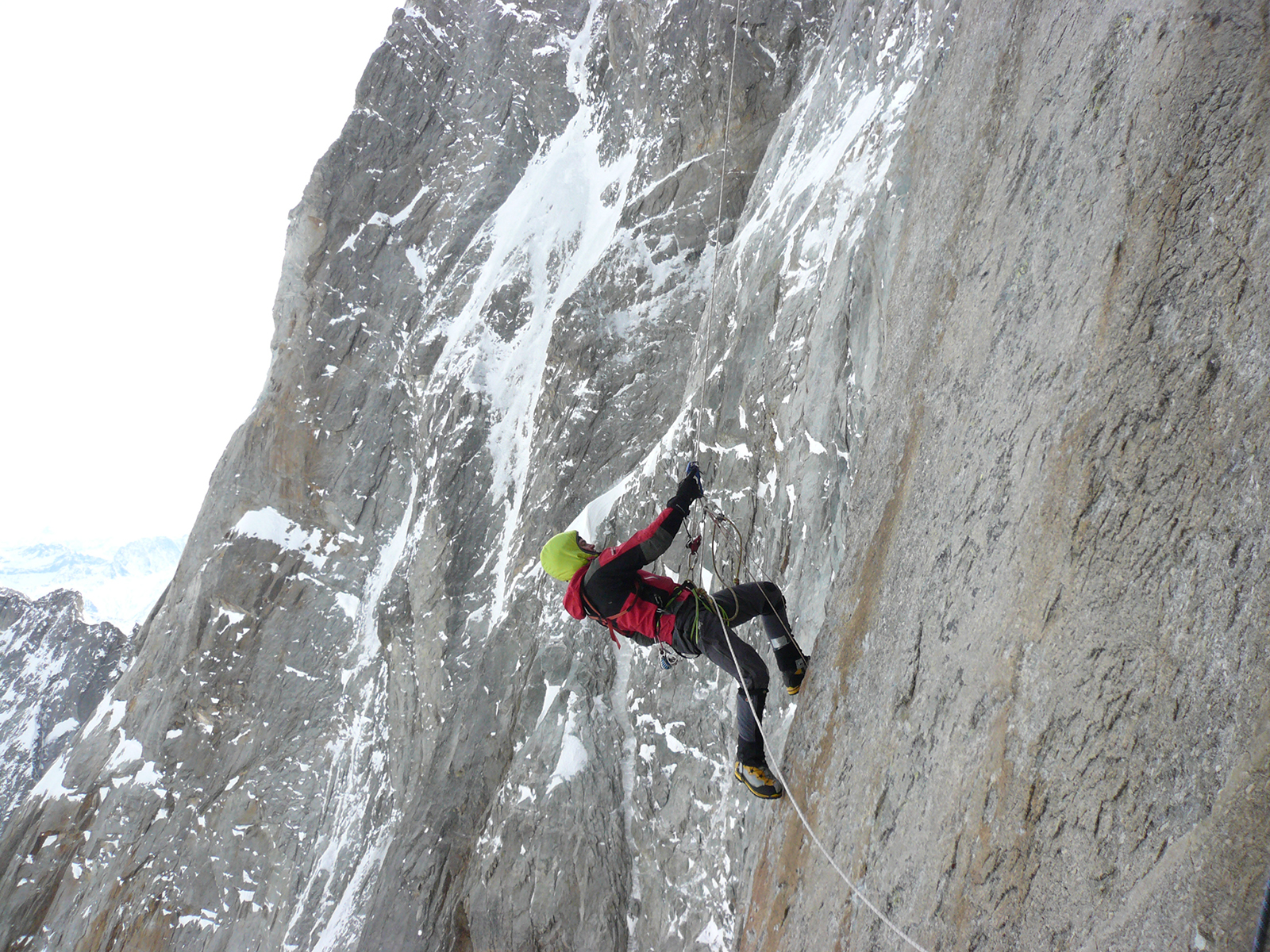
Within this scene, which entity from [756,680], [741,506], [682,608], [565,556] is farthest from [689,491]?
[741,506]

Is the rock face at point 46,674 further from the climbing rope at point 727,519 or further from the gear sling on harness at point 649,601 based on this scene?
the gear sling on harness at point 649,601

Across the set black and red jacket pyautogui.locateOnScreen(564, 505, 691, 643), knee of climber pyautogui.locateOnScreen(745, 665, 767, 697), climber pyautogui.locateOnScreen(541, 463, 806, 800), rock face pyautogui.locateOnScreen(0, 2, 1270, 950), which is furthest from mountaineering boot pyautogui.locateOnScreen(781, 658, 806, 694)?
black and red jacket pyautogui.locateOnScreen(564, 505, 691, 643)

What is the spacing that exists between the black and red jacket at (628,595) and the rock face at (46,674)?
4337 cm

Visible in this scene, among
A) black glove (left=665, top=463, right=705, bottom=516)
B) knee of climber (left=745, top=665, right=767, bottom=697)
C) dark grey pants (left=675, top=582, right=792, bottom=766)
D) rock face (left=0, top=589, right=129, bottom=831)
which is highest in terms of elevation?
black glove (left=665, top=463, right=705, bottom=516)

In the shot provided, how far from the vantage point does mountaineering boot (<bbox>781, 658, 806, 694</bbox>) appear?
4.79 meters

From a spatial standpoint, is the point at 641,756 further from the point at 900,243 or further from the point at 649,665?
the point at 900,243

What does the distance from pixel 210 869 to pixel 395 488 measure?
9.72 m

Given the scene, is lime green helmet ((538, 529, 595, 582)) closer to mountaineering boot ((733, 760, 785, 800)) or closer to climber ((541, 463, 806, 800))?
climber ((541, 463, 806, 800))

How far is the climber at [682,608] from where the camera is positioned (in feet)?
15.3

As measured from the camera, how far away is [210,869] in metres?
16.0

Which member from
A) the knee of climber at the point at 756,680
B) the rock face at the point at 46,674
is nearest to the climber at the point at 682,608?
the knee of climber at the point at 756,680

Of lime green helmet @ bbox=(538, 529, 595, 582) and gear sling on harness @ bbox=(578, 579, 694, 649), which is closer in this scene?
gear sling on harness @ bbox=(578, 579, 694, 649)

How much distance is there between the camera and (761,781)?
4488 millimetres

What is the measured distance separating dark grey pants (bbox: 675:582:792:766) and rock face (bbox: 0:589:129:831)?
144ft
